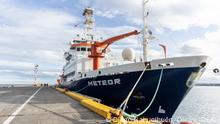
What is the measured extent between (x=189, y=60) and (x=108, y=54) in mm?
18246

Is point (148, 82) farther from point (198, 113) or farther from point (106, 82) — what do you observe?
point (198, 113)

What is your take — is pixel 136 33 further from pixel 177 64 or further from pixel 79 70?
pixel 79 70

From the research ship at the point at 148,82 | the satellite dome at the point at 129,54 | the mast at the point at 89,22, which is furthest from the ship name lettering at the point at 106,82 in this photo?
the mast at the point at 89,22

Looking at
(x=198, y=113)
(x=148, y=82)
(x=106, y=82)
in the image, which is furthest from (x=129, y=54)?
(x=198, y=113)

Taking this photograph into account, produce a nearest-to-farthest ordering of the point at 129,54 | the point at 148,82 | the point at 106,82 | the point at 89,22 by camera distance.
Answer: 1. the point at 148,82
2. the point at 106,82
3. the point at 129,54
4. the point at 89,22

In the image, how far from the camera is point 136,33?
68.6ft

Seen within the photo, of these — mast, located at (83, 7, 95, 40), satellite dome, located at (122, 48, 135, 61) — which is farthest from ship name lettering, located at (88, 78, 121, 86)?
mast, located at (83, 7, 95, 40)

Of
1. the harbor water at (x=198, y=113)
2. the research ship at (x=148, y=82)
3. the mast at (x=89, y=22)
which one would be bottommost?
the harbor water at (x=198, y=113)

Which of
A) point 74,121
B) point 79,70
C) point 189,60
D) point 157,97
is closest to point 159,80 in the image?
point 157,97

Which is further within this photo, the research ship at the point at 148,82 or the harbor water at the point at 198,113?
the harbor water at the point at 198,113

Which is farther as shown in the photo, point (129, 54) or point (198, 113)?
point (198, 113)

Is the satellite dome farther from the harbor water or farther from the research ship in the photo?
the harbor water

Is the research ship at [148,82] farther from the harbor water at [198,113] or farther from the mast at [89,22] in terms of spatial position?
the mast at [89,22]

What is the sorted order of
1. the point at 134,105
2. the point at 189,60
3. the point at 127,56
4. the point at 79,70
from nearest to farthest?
1. the point at 189,60
2. the point at 134,105
3. the point at 127,56
4. the point at 79,70
